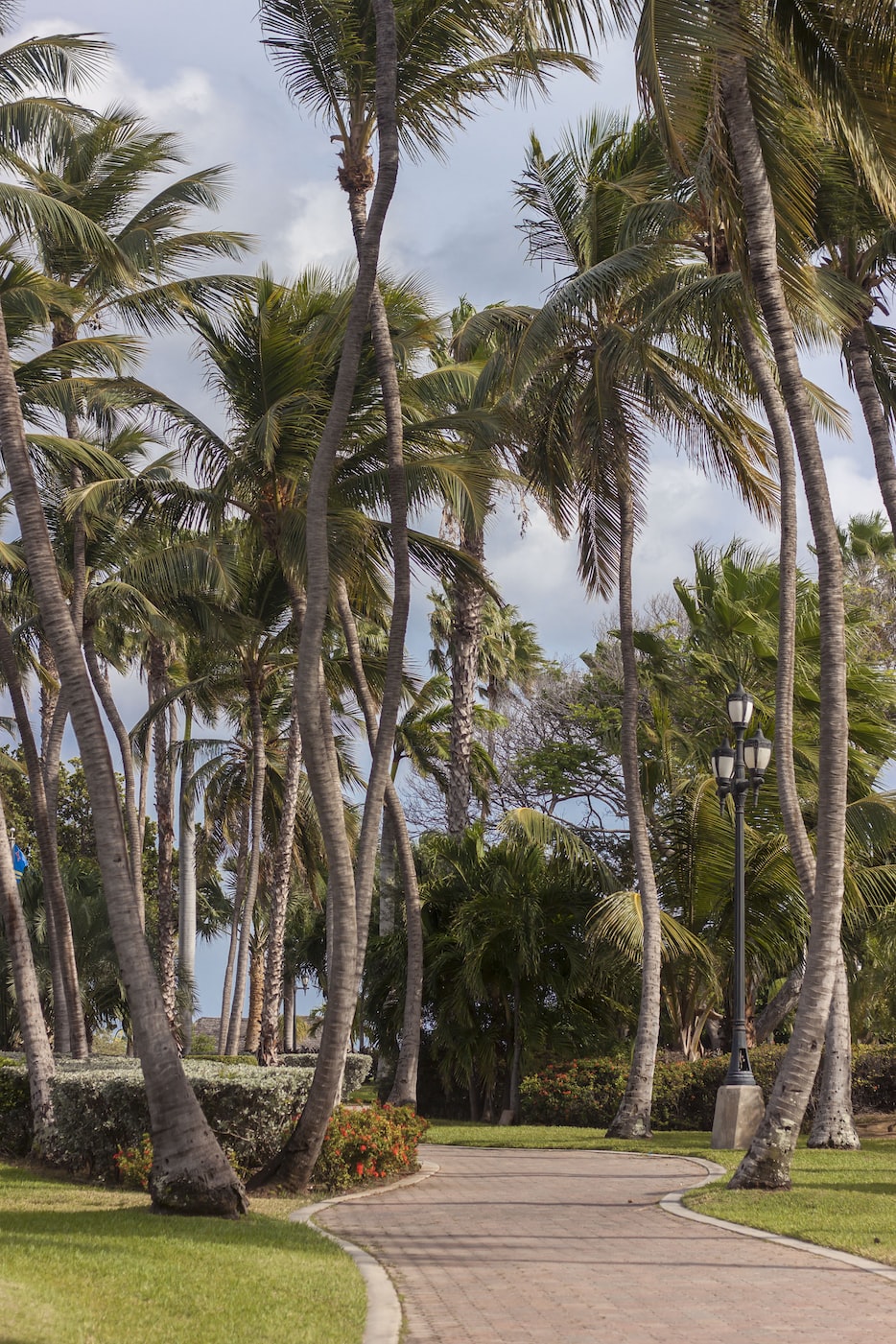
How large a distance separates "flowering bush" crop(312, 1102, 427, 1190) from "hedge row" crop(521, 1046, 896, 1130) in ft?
22.1

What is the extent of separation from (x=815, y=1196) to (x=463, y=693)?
Answer: 44.5 feet

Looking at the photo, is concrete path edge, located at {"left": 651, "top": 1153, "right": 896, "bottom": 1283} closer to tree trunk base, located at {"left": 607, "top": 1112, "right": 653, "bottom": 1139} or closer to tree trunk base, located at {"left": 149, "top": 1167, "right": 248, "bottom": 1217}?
tree trunk base, located at {"left": 149, "top": 1167, "right": 248, "bottom": 1217}

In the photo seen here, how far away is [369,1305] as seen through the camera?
22.0 feet

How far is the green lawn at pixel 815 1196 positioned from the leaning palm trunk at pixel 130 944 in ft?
12.9

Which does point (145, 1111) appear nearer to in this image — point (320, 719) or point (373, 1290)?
point (320, 719)

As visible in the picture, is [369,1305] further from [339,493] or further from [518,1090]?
[518,1090]

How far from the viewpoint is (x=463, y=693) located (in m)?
23.2

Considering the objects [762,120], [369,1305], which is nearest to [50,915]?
[369,1305]

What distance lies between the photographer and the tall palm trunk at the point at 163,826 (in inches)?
980

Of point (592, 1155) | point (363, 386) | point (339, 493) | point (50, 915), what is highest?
point (363, 386)

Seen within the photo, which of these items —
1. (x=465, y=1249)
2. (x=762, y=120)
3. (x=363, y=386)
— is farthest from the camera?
(x=363, y=386)

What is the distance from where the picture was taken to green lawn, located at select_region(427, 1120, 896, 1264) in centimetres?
884

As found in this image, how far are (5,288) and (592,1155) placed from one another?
1243 centimetres

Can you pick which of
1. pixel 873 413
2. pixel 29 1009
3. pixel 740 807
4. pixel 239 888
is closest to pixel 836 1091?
pixel 740 807
